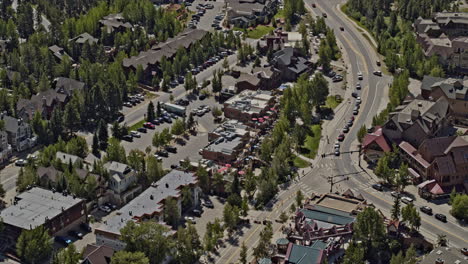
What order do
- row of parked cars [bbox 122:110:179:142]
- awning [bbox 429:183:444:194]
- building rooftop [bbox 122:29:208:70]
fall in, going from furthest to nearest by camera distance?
building rooftop [bbox 122:29:208:70] < row of parked cars [bbox 122:110:179:142] < awning [bbox 429:183:444:194]

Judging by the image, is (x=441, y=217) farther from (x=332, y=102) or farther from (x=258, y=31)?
(x=258, y=31)

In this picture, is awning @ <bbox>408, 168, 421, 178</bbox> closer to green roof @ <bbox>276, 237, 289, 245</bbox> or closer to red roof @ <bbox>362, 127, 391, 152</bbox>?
red roof @ <bbox>362, 127, 391, 152</bbox>

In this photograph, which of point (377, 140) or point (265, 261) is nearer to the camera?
point (265, 261)

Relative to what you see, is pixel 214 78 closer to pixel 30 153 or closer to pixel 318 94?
pixel 318 94

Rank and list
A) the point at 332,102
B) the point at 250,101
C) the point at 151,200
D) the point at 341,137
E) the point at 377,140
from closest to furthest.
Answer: the point at 151,200
the point at 377,140
the point at 341,137
the point at 250,101
the point at 332,102

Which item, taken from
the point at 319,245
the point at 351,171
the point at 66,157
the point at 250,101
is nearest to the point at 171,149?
the point at 66,157

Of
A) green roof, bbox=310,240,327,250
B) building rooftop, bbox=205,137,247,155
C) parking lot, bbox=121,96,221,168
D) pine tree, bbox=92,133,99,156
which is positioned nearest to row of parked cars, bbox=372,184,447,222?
green roof, bbox=310,240,327,250

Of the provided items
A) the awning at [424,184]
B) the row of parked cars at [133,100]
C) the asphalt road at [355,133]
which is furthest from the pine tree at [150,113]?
the awning at [424,184]
